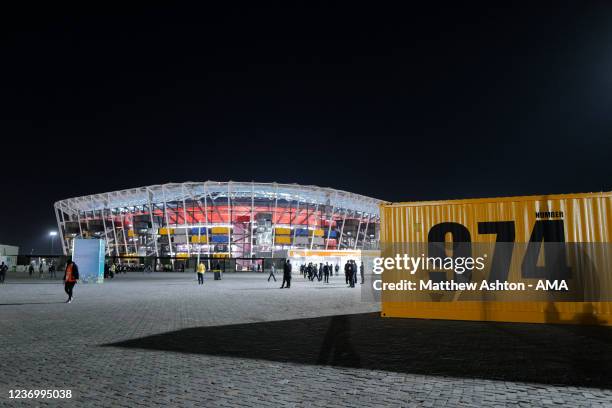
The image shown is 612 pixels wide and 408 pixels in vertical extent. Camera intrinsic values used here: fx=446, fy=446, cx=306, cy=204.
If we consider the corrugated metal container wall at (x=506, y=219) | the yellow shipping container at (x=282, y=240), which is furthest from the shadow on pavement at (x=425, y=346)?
the yellow shipping container at (x=282, y=240)

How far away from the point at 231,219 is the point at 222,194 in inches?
184

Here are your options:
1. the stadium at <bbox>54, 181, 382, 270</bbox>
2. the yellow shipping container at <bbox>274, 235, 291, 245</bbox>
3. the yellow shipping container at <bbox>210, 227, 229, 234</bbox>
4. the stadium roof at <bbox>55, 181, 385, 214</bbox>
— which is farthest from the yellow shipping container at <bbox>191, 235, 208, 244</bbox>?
the yellow shipping container at <bbox>274, 235, 291, 245</bbox>

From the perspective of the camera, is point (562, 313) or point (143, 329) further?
point (562, 313)

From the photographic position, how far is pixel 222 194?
74.2 meters

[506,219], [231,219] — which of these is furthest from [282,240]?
[506,219]

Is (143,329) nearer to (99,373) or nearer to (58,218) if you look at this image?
(99,373)

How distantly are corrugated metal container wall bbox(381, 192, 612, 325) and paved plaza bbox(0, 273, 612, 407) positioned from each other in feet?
2.27

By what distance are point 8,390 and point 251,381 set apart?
2852mm

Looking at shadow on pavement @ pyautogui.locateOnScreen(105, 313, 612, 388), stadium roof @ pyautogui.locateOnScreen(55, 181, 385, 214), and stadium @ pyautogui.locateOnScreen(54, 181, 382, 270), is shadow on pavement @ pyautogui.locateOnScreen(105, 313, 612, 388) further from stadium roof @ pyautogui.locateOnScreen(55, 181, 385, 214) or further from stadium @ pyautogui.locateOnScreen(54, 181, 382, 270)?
stadium roof @ pyautogui.locateOnScreen(55, 181, 385, 214)

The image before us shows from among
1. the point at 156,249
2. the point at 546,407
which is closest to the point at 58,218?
the point at 156,249

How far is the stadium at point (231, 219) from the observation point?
73375 millimetres

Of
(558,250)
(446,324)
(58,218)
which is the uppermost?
(58,218)

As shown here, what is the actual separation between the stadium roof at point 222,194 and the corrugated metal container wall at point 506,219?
59.5 meters

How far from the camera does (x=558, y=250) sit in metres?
11.9
